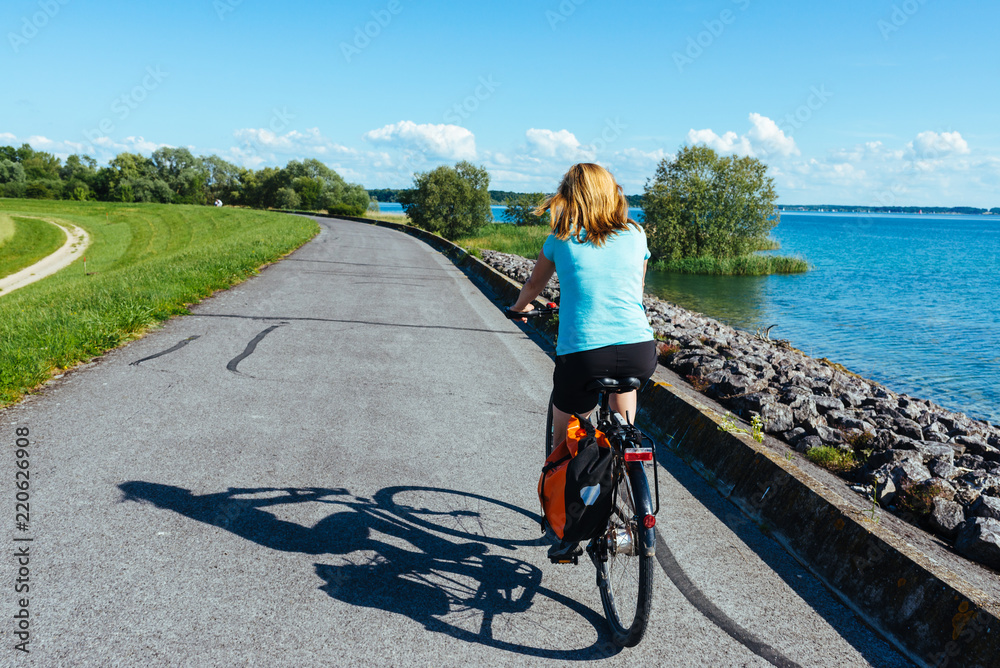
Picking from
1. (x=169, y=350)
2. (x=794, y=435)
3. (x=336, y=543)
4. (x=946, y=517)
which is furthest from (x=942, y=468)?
(x=169, y=350)

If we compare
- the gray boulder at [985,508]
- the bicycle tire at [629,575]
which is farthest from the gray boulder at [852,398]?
the bicycle tire at [629,575]

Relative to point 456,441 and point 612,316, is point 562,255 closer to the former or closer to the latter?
point 612,316

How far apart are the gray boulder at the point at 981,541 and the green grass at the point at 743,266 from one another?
43.6m

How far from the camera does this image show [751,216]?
49406 millimetres

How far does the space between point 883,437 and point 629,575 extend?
3.87 meters

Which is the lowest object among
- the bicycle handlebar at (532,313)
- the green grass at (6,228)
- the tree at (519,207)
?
the green grass at (6,228)

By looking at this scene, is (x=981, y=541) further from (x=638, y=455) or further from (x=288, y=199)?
(x=288, y=199)

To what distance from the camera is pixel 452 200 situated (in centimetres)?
5691

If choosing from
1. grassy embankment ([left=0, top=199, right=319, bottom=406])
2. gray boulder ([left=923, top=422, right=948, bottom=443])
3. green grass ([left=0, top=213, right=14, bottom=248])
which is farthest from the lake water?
green grass ([left=0, top=213, right=14, bottom=248])

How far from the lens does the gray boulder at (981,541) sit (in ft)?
11.8

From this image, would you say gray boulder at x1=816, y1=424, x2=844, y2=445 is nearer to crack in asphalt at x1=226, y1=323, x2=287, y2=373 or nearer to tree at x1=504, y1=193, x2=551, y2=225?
crack in asphalt at x1=226, y1=323, x2=287, y2=373

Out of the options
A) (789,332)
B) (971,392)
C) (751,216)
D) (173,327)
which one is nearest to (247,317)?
(173,327)

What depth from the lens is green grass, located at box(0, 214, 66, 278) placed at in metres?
35.5

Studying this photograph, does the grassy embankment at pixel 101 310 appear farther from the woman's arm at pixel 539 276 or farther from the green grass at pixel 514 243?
the green grass at pixel 514 243
